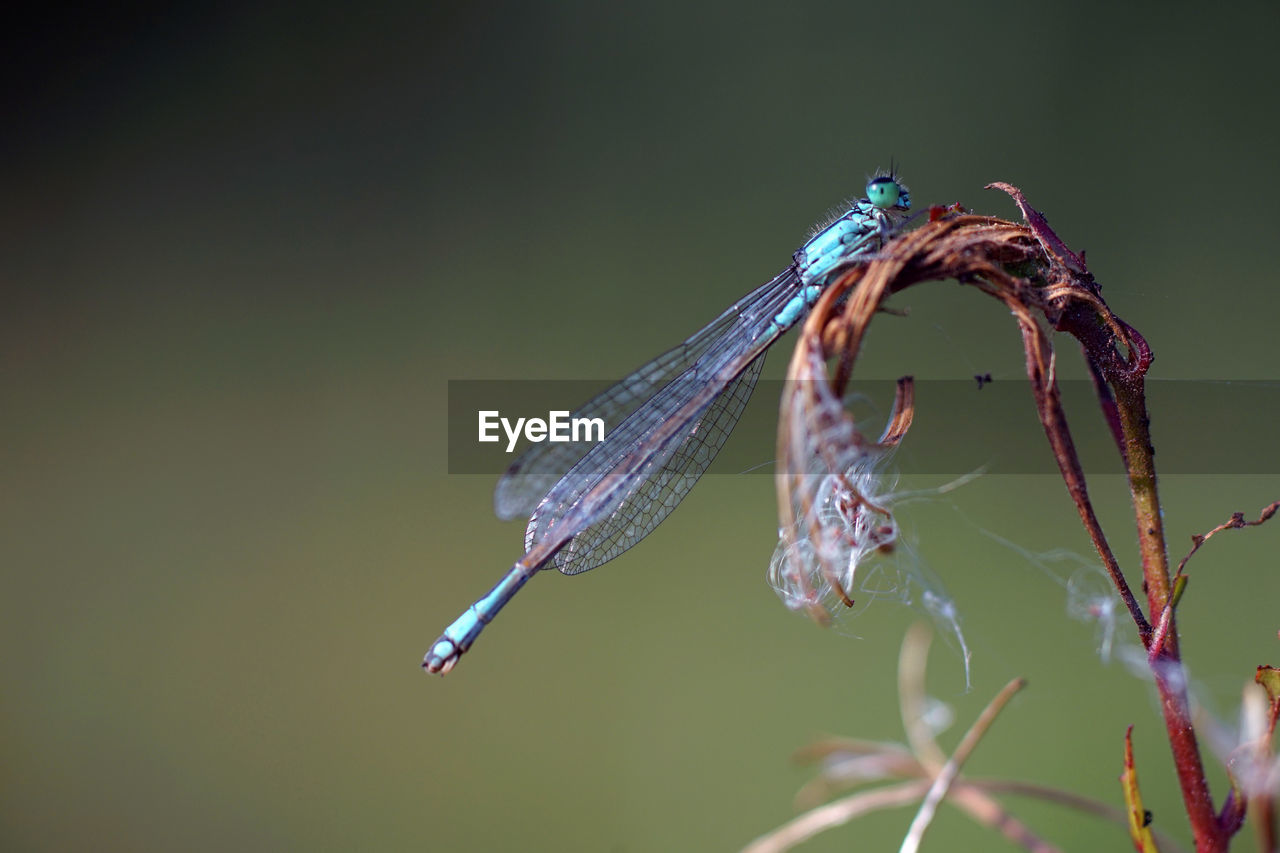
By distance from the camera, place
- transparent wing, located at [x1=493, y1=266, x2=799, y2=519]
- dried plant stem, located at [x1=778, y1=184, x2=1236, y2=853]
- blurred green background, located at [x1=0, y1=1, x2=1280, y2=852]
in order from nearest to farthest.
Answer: dried plant stem, located at [x1=778, y1=184, x2=1236, y2=853] → transparent wing, located at [x1=493, y1=266, x2=799, y2=519] → blurred green background, located at [x1=0, y1=1, x2=1280, y2=852]

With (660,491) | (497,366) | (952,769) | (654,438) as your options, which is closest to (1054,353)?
(952,769)

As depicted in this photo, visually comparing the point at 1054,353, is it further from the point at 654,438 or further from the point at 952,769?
the point at 654,438

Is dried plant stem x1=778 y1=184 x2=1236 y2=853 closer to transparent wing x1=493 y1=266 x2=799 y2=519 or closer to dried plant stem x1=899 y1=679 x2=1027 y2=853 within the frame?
dried plant stem x1=899 y1=679 x2=1027 y2=853

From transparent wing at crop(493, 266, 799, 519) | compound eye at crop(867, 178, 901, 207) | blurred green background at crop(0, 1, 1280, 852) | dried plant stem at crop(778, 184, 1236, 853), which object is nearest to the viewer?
dried plant stem at crop(778, 184, 1236, 853)

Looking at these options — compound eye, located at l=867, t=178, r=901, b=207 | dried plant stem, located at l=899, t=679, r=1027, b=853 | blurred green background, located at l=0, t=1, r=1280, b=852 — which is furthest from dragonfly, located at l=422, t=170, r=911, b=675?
blurred green background, located at l=0, t=1, r=1280, b=852

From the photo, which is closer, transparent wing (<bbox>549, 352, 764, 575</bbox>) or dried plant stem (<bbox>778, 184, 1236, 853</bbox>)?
dried plant stem (<bbox>778, 184, 1236, 853</bbox>)

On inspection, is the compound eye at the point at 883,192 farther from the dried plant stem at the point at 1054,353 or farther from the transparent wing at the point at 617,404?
the dried plant stem at the point at 1054,353

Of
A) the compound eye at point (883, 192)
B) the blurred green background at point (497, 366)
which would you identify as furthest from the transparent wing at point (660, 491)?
the blurred green background at point (497, 366)
